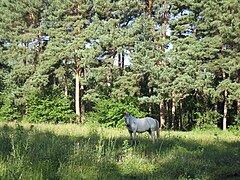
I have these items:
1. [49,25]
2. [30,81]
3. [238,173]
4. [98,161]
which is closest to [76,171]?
[98,161]

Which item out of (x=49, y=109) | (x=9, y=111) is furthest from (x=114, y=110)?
(x=9, y=111)

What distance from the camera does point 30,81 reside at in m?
27.6

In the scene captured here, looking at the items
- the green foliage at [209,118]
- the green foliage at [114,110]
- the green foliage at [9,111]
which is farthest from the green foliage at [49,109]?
the green foliage at [209,118]

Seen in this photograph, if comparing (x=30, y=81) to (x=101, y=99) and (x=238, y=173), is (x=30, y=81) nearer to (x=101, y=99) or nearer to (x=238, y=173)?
(x=101, y=99)

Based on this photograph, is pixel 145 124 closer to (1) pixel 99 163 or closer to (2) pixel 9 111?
(1) pixel 99 163

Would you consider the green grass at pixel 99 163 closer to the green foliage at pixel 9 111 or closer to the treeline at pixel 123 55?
the treeline at pixel 123 55

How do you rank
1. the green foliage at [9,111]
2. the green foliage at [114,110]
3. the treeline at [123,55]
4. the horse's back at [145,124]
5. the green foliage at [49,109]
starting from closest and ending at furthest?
the horse's back at [145,124] → the treeline at [123,55] → the green foliage at [114,110] → the green foliage at [49,109] → the green foliage at [9,111]

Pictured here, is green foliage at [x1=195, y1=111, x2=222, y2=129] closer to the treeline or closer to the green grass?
the treeline

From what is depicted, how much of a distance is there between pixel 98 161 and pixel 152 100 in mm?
17485

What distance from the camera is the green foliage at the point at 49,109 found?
93.7 ft

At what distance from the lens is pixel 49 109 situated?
94.9ft

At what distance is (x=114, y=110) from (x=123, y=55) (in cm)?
650

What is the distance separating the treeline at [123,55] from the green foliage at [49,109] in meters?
0.11

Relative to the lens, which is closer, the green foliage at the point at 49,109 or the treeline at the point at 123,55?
the treeline at the point at 123,55
